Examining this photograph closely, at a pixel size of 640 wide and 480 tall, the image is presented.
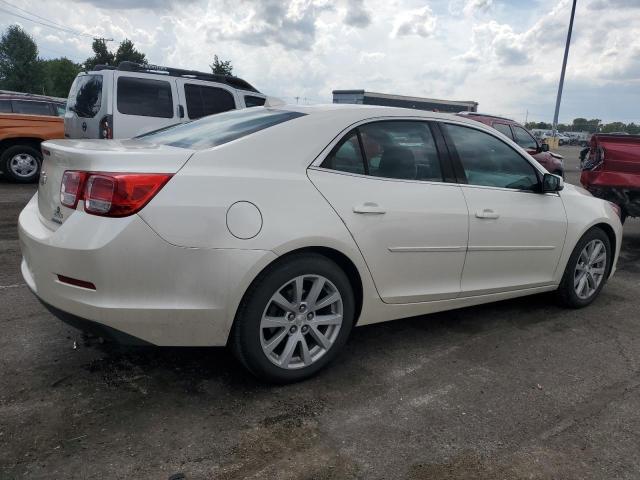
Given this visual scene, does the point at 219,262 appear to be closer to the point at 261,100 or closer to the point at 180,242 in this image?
the point at 180,242

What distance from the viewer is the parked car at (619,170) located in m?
6.87

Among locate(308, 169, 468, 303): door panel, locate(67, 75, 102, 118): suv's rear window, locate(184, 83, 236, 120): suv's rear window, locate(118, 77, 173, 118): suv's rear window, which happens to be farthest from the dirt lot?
locate(184, 83, 236, 120): suv's rear window

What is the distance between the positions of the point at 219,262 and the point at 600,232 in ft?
11.9

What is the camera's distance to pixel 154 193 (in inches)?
102

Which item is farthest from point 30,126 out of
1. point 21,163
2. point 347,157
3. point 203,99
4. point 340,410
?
point 340,410

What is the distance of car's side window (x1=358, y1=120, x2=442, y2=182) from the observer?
11.1ft

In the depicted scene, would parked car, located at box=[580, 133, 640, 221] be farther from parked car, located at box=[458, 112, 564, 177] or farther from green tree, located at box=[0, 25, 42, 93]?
green tree, located at box=[0, 25, 42, 93]

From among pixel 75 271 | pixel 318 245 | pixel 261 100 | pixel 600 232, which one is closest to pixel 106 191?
pixel 75 271

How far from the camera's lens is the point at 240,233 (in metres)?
→ 2.73

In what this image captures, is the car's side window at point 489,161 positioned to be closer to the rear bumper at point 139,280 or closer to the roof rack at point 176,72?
the rear bumper at point 139,280

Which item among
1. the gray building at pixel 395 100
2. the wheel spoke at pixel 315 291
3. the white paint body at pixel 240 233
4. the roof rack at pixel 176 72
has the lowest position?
the wheel spoke at pixel 315 291

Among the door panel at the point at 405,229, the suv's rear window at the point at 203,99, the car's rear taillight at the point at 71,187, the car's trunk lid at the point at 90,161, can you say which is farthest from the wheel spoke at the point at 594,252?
the suv's rear window at the point at 203,99

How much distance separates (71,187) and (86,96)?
23.0 feet

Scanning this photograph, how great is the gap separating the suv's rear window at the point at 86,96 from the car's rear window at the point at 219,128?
5.49m
